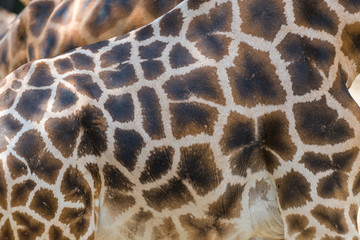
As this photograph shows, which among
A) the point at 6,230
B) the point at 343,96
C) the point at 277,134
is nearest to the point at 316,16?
the point at 343,96

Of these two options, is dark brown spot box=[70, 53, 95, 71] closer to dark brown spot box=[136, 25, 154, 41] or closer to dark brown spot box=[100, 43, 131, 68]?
dark brown spot box=[100, 43, 131, 68]

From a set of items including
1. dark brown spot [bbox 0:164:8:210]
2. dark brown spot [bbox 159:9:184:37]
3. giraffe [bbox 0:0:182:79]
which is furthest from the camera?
giraffe [bbox 0:0:182:79]

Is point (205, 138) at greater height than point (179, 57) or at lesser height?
lesser

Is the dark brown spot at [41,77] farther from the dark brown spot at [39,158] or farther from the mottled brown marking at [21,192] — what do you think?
the mottled brown marking at [21,192]

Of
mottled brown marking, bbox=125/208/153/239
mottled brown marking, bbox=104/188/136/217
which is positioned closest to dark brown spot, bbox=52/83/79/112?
mottled brown marking, bbox=104/188/136/217

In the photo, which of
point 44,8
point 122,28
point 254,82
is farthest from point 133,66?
point 44,8

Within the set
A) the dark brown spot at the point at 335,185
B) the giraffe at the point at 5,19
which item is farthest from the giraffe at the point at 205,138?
the giraffe at the point at 5,19

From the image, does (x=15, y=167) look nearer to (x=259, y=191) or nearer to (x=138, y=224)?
(x=138, y=224)
